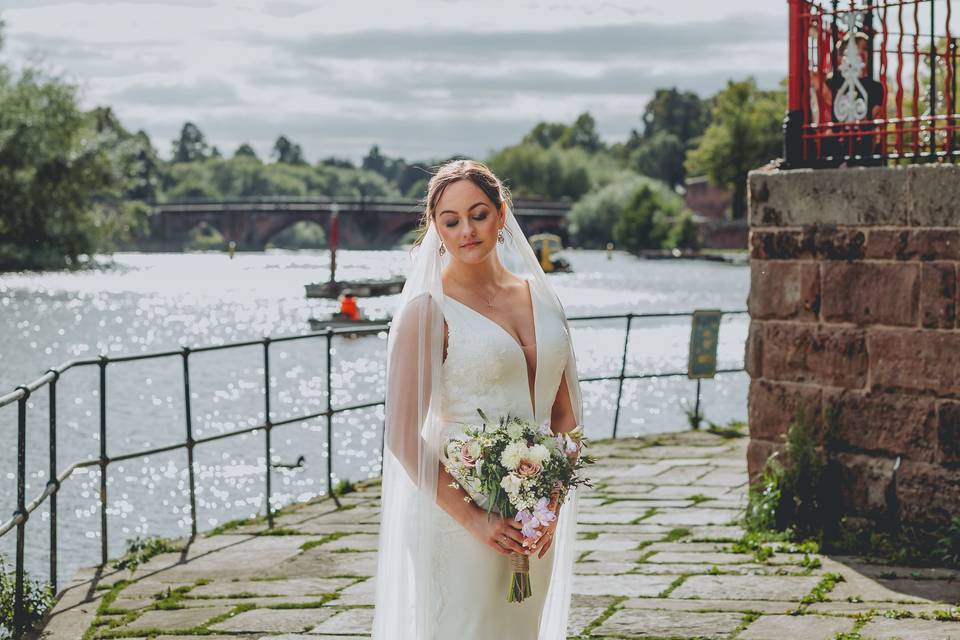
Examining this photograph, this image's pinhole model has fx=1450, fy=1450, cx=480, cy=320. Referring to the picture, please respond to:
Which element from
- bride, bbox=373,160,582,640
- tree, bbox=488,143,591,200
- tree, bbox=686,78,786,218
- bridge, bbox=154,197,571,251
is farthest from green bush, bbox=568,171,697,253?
bride, bbox=373,160,582,640

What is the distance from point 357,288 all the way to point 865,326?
4156 centimetres

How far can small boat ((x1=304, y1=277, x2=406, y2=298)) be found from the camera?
47.9 m

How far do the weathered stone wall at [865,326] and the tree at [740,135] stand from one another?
69.8 meters

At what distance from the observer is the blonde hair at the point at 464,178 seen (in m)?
3.68

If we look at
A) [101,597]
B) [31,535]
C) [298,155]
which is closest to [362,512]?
[101,597]

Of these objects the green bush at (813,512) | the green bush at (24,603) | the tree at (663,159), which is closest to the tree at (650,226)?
the tree at (663,159)

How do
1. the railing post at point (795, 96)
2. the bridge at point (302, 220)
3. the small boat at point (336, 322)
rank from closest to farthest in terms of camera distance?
the railing post at point (795, 96)
the small boat at point (336, 322)
the bridge at point (302, 220)

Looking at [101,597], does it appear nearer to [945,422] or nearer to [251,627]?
[251,627]

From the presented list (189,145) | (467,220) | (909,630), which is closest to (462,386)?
(467,220)

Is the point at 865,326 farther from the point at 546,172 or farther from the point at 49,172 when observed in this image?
the point at 546,172

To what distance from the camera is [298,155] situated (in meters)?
197

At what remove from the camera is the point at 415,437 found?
3660 mm

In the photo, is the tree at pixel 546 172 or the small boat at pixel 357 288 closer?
the small boat at pixel 357 288

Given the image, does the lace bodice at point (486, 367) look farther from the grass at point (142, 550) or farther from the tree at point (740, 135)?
the tree at point (740, 135)
